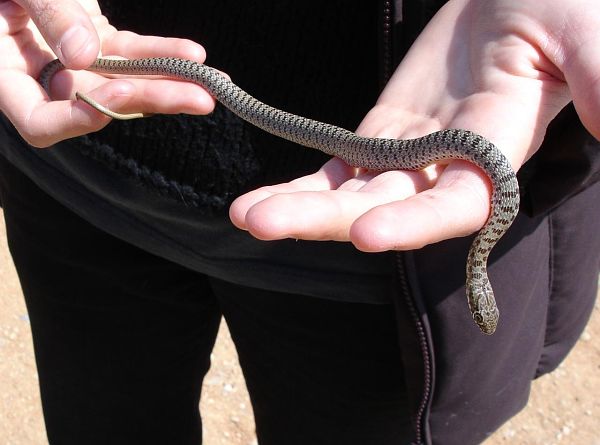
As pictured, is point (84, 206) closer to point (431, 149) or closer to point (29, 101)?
point (29, 101)

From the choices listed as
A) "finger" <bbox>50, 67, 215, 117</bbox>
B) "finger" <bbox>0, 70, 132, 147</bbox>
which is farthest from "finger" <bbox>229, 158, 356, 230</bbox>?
"finger" <bbox>0, 70, 132, 147</bbox>

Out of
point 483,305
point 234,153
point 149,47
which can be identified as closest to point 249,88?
point 234,153

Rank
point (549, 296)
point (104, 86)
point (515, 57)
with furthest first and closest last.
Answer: point (549, 296), point (104, 86), point (515, 57)

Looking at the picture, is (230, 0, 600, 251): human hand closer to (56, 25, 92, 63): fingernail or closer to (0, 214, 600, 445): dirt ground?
(56, 25, 92, 63): fingernail

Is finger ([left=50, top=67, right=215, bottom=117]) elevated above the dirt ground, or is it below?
above

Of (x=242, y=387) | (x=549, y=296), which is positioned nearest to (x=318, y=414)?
(x=549, y=296)

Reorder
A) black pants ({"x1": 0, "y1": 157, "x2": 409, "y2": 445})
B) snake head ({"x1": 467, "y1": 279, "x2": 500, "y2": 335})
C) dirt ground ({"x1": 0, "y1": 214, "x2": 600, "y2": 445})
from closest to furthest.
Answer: snake head ({"x1": 467, "y1": 279, "x2": 500, "y2": 335})
black pants ({"x1": 0, "y1": 157, "x2": 409, "y2": 445})
dirt ground ({"x1": 0, "y1": 214, "x2": 600, "y2": 445})
